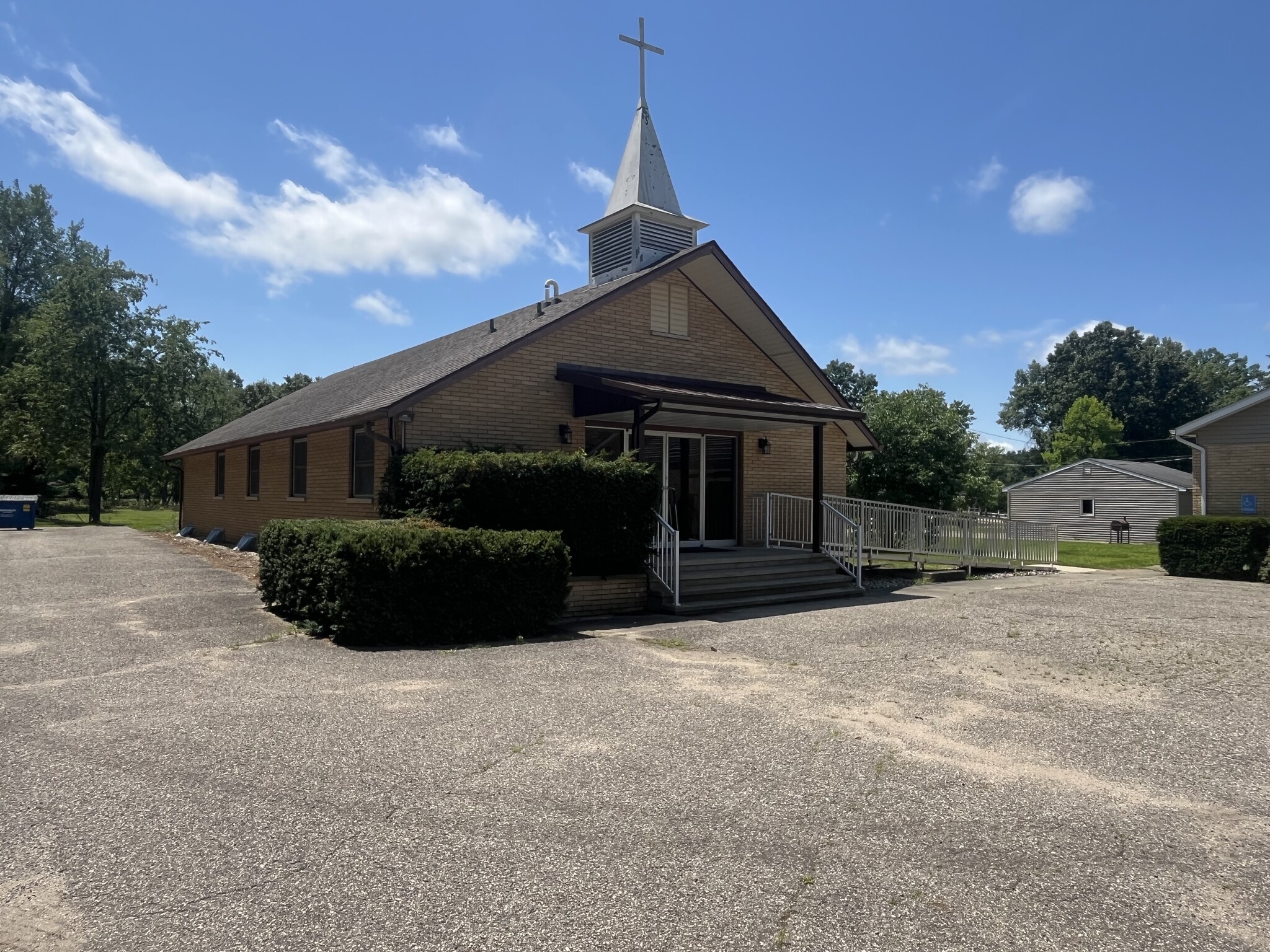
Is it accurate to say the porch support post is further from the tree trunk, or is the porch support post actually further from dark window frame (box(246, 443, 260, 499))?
the tree trunk

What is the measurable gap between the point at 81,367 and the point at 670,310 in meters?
33.6

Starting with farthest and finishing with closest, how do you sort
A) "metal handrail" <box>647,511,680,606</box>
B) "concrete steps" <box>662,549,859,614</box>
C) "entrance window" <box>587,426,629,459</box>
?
"entrance window" <box>587,426,629,459</box>
"concrete steps" <box>662,549,859,614</box>
"metal handrail" <box>647,511,680,606</box>

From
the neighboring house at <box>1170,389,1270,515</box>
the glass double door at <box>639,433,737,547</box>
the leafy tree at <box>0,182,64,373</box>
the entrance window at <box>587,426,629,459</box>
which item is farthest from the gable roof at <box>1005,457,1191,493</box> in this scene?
the leafy tree at <box>0,182,64,373</box>

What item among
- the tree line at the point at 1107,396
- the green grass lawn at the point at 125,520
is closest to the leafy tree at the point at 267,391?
the green grass lawn at the point at 125,520

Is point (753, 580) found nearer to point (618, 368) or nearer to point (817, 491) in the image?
point (817, 491)

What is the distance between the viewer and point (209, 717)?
593 centimetres

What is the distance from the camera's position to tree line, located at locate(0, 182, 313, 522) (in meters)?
37.8

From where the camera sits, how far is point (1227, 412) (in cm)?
2144

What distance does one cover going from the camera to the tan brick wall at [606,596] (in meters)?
11.2

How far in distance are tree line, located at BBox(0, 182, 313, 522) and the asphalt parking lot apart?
116 feet

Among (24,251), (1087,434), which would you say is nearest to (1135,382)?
(1087,434)

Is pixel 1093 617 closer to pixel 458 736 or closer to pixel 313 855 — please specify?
pixel 458 736

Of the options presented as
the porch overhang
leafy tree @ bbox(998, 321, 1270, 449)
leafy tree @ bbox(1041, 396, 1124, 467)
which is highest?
leafy tree @ bbox(998, 321, 1270, 449)

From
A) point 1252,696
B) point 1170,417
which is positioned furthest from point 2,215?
point 1170,417
